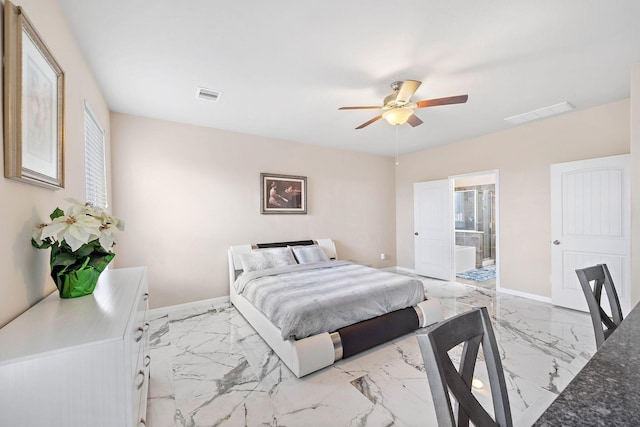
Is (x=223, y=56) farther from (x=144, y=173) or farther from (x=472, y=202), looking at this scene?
(x=472, y=202)

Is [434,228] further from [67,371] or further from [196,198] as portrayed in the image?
[67,371]

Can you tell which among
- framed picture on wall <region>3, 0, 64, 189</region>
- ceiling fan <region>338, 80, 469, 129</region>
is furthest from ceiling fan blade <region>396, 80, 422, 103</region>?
framed picture on wall <region>3, 0, 64, 189</region>

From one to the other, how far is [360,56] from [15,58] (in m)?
2.02

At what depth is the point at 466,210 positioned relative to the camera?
7.10 m

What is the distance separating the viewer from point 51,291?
1.39 m

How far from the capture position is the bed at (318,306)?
2.16 m

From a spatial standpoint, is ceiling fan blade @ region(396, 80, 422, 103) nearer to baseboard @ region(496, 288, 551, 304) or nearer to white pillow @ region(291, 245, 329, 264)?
white pillow @ region(291, 245, 329, 264)

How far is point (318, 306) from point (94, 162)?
8.24 feet

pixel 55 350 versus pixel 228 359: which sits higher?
pixel 55 350

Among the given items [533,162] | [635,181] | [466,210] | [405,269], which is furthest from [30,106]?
[466,210]

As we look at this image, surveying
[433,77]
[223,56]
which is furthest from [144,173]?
[433,77]

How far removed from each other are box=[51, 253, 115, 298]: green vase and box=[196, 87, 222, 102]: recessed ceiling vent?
2.09 meters

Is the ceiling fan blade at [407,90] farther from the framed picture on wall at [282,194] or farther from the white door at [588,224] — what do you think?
the white door at [588,224]

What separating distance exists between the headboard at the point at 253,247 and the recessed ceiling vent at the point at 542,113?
10.7 ft
